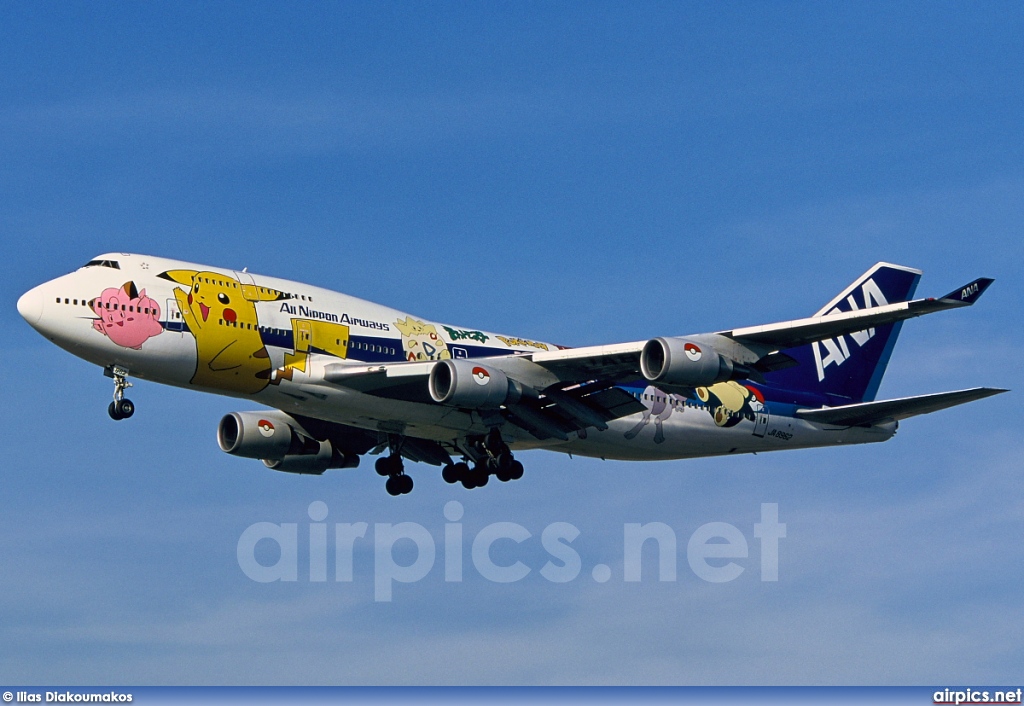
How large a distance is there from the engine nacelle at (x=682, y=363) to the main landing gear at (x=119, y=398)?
48.6ft

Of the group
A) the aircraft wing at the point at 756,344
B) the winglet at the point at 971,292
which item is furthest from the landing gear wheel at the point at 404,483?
the winglet at the point at 971,292

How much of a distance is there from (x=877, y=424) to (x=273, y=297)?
21458 millimetres

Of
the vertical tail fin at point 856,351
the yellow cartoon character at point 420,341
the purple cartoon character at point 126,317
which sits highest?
the vertical tail fin at point 856,351

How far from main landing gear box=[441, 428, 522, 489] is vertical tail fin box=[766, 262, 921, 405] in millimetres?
12011

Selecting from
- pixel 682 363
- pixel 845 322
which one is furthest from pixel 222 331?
pixel 845 322

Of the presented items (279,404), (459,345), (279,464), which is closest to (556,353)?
(459,345)

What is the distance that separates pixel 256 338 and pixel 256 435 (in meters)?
6.86

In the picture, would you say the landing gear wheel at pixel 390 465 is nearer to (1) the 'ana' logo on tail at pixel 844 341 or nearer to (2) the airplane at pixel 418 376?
(2) the airplane at pixel 418 376

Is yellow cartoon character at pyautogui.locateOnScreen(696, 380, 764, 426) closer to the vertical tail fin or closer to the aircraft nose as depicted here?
the vertical tail fin

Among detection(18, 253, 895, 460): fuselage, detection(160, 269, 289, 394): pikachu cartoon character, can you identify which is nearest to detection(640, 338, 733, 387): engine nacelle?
detection(18, 253, 895, 460): fuselage

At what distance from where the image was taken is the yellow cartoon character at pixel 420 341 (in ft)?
149

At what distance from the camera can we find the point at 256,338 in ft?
139

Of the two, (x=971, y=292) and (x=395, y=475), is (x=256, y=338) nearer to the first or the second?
(x=395, y=475)

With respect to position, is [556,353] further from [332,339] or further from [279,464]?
[279,464]
